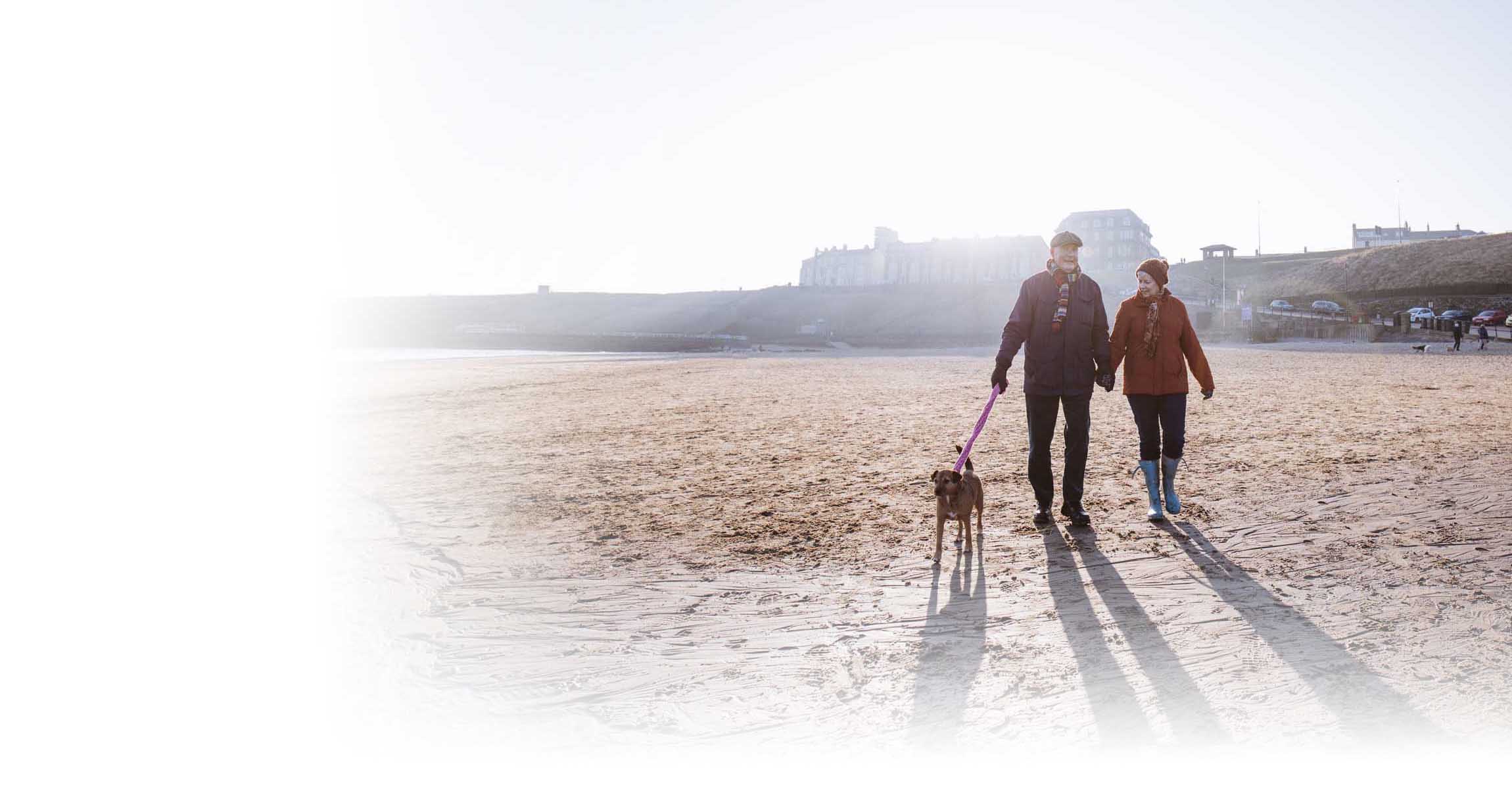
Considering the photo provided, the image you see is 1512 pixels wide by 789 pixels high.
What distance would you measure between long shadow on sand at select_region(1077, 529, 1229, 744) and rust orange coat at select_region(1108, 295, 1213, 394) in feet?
5.17

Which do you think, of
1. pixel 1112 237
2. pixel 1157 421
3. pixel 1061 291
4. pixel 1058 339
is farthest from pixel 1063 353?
pixel 1112 237

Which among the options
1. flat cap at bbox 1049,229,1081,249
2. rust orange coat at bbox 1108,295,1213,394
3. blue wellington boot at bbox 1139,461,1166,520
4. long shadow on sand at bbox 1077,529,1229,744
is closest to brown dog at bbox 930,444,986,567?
long shadow on sand at bbox 1077,529,1229,744

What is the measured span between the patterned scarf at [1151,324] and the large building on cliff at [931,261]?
323 feet

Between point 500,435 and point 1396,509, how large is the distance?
11078mm

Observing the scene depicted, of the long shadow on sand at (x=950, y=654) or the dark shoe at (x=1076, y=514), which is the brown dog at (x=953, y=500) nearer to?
the long shadow on sand at (x=950, y=654)

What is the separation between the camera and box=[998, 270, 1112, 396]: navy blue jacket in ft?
20.6

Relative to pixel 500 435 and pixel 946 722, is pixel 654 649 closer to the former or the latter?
pixel 946 722

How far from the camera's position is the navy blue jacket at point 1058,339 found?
627cm

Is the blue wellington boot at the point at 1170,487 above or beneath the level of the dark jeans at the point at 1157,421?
beneath

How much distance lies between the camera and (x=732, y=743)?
11.0ft

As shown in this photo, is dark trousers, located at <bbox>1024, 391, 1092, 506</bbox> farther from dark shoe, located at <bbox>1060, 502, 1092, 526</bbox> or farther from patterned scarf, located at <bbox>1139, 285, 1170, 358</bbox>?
patterned scarf, located at <bbox>1139, 285, 1170, 358</bbox>

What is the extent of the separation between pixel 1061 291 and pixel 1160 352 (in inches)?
37.0

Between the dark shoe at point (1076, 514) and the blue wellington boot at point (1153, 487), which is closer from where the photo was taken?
the dark shoe at point (1076, 514)

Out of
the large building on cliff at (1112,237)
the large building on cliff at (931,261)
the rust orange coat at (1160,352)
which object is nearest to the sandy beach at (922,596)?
the rust orange coat at (1160,352)
